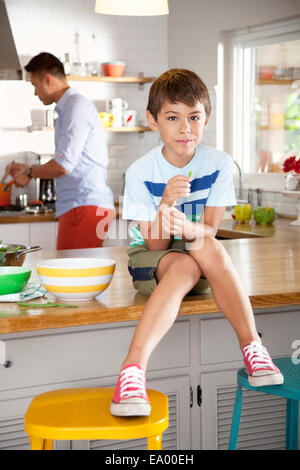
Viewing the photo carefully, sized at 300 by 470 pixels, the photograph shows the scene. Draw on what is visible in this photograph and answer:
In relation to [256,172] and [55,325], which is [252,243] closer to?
[55,325]

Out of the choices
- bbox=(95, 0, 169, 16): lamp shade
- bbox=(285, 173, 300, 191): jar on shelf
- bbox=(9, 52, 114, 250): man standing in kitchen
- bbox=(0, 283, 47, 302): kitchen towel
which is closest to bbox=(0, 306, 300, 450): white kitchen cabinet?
bbox=(0, 283, 47, 302): kitchen towel

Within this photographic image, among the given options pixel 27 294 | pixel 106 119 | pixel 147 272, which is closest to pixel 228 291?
pixel 147 272

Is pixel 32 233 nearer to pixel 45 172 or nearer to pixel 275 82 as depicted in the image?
pixel 45 172

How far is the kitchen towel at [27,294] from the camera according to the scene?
6.55 feet

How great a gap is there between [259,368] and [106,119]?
3.79 meters

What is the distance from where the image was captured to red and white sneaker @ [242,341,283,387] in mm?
1856

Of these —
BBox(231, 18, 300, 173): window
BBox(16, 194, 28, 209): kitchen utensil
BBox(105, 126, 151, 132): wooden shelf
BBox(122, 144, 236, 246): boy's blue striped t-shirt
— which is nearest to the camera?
BBox(122, 144, 236, 246): boy's blue striped t-shirt

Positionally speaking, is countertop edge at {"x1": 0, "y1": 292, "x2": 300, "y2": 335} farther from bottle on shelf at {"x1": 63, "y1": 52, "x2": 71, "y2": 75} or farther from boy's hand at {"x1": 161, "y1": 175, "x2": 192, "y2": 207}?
bottle on shelf at {"x1": 63, "y1": 52, "x2": 71, "y2": 75}

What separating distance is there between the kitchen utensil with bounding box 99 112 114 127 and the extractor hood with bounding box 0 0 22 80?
706 mm

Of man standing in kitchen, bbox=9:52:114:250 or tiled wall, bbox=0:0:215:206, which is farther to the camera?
tiled wall, bbox=0:0:215:206

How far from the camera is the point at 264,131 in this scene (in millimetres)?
5184

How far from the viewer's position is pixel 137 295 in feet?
Result: 6.95

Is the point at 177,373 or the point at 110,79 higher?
the point at 110,79
